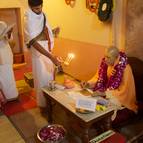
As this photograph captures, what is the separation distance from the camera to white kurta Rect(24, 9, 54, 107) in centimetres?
273

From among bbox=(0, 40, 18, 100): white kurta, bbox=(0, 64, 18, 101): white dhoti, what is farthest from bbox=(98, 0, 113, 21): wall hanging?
bbox=(0, 64, 18, 101): white dhoti

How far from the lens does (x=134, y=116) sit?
9.01ft

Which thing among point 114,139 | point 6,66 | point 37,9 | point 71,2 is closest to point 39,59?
point 37,9

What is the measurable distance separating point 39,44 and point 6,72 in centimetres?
91

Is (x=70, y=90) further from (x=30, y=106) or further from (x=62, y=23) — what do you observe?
(x=62, y=23)

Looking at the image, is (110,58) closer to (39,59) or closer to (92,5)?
(39,59)

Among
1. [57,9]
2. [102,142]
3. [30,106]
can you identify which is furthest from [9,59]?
[102,142]

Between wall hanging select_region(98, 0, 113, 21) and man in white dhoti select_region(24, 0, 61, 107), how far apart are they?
2.61 ft

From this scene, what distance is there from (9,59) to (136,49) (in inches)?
70.7

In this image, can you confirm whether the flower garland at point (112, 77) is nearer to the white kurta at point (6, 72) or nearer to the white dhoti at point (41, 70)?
the white dhoti at point (41, 70)

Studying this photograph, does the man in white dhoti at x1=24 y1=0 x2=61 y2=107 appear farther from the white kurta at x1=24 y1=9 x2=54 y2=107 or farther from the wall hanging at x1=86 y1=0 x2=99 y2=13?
the wall hanging at x1=86 y1=0 x2=99 y2=13

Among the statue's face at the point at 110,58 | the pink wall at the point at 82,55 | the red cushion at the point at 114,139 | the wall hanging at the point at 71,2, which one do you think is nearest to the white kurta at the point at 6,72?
the pink wall at the point at 82,55

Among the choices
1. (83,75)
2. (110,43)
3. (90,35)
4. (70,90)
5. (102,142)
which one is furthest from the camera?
(83,75)

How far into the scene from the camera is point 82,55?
4059mm
